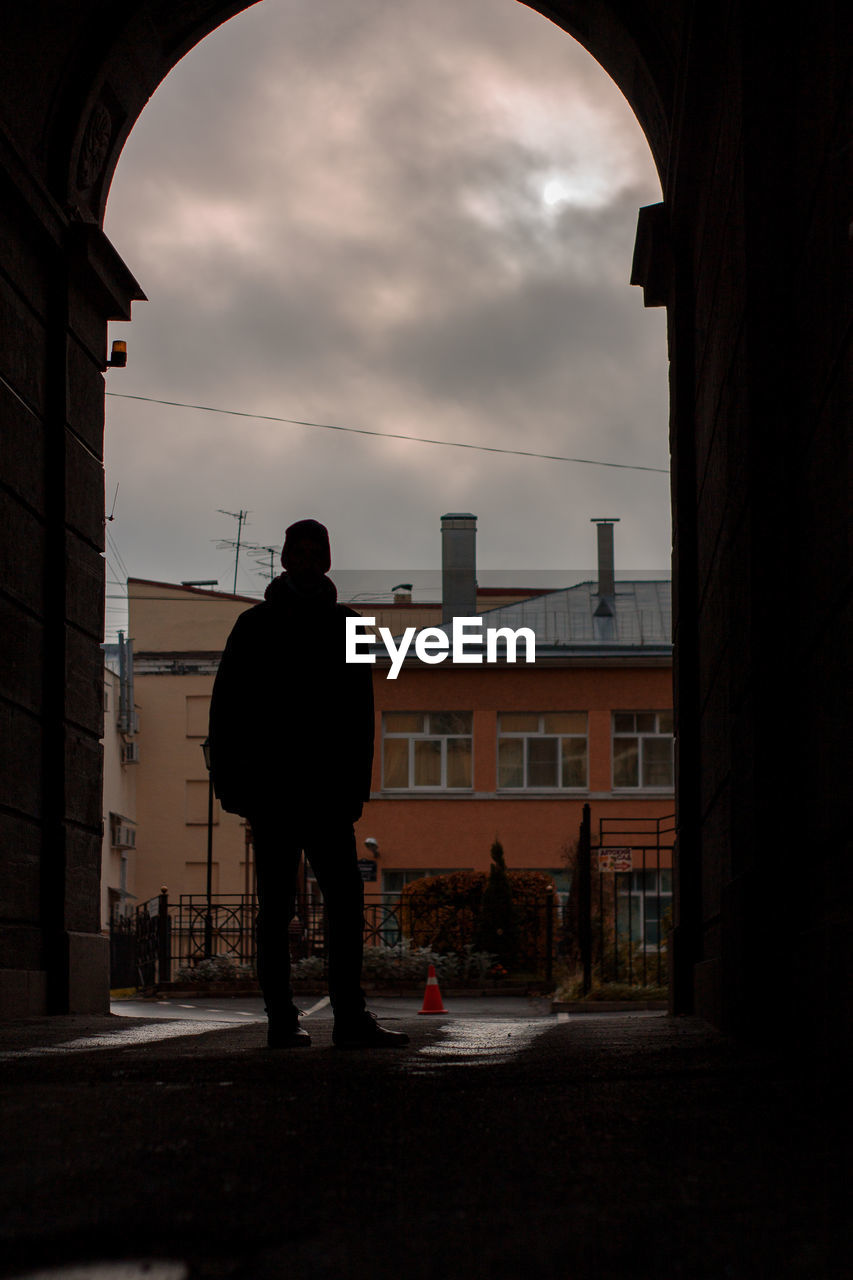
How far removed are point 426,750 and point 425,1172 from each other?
32.5 m

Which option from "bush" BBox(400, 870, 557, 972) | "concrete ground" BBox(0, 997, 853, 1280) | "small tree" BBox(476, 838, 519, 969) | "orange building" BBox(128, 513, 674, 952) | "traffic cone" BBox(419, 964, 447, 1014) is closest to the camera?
"concrete ground" BBox(0, 997, 853, 1280)

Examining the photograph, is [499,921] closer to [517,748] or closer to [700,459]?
[517,748]

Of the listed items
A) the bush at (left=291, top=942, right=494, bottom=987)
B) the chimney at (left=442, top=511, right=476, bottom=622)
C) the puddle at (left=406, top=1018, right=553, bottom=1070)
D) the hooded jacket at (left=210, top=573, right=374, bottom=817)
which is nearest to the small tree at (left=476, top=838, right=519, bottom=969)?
the bush at (left=291, top=942, right=494, bottom=987)

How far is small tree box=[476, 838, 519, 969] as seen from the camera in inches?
967

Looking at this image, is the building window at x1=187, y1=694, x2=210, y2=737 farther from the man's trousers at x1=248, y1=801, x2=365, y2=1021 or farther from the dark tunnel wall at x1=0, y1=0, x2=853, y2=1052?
the man's trousers at x1=248, y1=801, x2=365, y2=1021

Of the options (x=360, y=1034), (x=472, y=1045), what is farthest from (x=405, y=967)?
(x=360, y=1034)

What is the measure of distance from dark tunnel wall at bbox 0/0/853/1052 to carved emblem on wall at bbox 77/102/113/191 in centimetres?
2

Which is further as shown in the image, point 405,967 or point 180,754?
point 180,754

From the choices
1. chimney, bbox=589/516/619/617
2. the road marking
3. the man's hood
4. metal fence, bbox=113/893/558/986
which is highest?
chimney, bbox=589/516/619/617

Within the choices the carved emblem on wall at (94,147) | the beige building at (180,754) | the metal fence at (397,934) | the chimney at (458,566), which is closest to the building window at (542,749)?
the chimney at (458,566)

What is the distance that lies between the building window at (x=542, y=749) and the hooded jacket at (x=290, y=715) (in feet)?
96.7

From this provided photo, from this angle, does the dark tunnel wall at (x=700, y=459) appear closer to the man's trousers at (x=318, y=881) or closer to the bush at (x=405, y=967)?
the man's trousers at (x=318, y=881)

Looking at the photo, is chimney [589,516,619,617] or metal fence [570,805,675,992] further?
chimney [589,516,619,617]

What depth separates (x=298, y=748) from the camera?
16.7 feet
